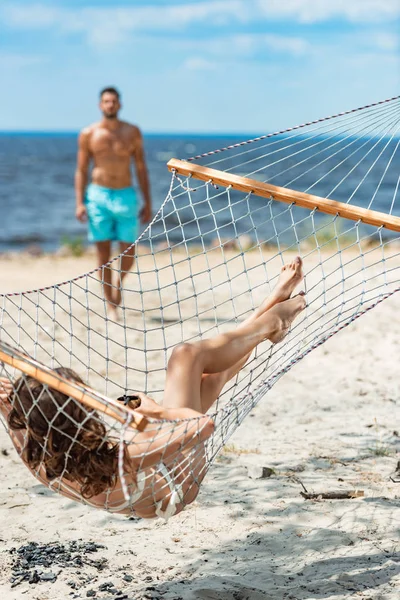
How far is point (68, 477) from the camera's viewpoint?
2.11 meters

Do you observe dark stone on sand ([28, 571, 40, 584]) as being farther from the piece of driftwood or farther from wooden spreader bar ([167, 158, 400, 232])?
wooden spreader bar ([167, 158, 400, 232])

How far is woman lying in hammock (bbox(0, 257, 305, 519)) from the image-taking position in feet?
6.63

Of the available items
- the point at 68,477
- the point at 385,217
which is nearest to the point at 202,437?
the point at 68,477

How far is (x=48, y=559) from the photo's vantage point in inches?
97.0

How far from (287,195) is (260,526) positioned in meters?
1.09

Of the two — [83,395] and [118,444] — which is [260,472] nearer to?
[118,444]

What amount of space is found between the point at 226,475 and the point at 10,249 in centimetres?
1108

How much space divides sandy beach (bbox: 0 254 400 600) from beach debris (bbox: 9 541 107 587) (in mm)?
12

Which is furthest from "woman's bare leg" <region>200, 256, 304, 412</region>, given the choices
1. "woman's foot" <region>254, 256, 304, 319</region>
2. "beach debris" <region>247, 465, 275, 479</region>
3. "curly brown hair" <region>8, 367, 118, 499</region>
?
"curly brown hair" <region>8, 367, 118, 499</region>

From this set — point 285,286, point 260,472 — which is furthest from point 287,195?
point 260,472

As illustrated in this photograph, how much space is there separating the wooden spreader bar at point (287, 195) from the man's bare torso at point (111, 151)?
2.58 metres

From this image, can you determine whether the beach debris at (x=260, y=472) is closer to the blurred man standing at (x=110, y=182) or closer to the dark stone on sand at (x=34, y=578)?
the dark stone on sand at (x=34, y=578)

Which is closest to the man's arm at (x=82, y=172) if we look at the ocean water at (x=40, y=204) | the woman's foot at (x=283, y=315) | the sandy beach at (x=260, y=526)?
the sandy beach at (x=260, y=526)

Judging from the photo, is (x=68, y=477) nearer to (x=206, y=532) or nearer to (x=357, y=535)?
(x=206, y=532)
